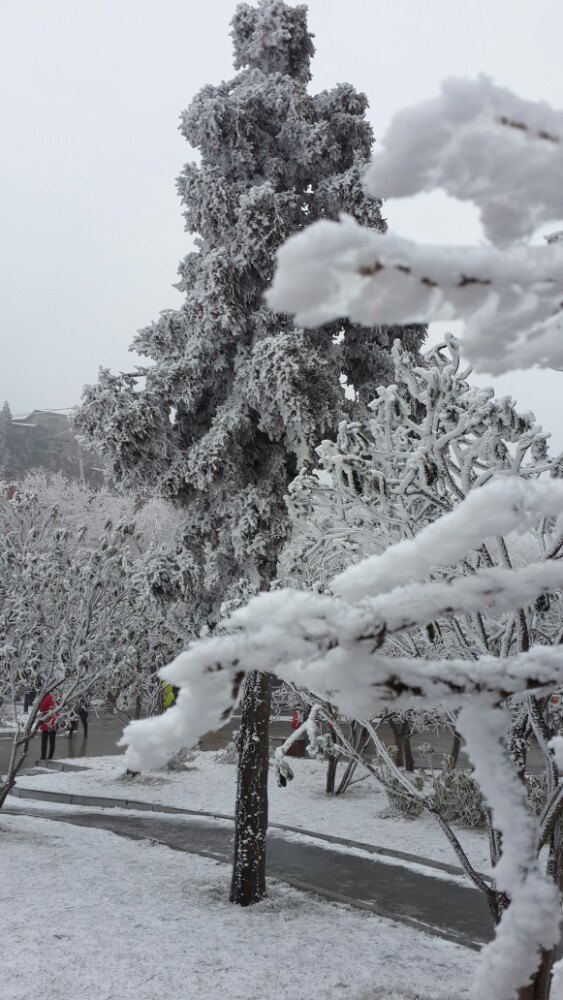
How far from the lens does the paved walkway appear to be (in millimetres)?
7328

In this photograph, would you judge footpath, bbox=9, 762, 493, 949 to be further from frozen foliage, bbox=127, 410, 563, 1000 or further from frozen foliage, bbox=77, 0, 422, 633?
frozen foliage, bbox=127, 410, 563, 1000

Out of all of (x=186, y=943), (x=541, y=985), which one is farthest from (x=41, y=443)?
(x=541, y=985)

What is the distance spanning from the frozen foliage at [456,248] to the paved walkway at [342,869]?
693 centimetres

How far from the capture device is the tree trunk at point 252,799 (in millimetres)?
7598

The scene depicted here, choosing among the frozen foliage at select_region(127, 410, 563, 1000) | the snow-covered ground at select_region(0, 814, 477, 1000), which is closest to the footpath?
the snow-covered ground at select_region(0, 814, 477, 1000)

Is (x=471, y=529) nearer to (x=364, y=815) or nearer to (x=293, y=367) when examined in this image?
(x=293, y=367)

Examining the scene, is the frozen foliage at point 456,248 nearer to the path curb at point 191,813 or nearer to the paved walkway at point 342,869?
the paved walkway at point 342,869

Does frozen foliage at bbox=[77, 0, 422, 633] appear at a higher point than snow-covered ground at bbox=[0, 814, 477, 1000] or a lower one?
higher

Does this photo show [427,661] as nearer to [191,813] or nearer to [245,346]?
[245,346]

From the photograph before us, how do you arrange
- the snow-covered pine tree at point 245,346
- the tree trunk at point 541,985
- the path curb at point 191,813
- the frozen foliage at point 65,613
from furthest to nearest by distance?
the frozen foliage at point 65,613, the path curb at point 191,813, the snow-covered pine tree at point 245,346, the tree trunk at point 541,985

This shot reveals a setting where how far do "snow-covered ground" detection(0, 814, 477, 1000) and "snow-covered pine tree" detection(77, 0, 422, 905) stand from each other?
10.8ft

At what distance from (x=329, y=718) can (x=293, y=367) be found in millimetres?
4134

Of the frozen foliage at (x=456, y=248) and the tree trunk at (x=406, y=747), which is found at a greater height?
the frozen foliage at (x=456, y=248)

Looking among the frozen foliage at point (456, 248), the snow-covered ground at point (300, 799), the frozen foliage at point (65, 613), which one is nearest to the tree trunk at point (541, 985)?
the frozen foliage at point (456, 248)
